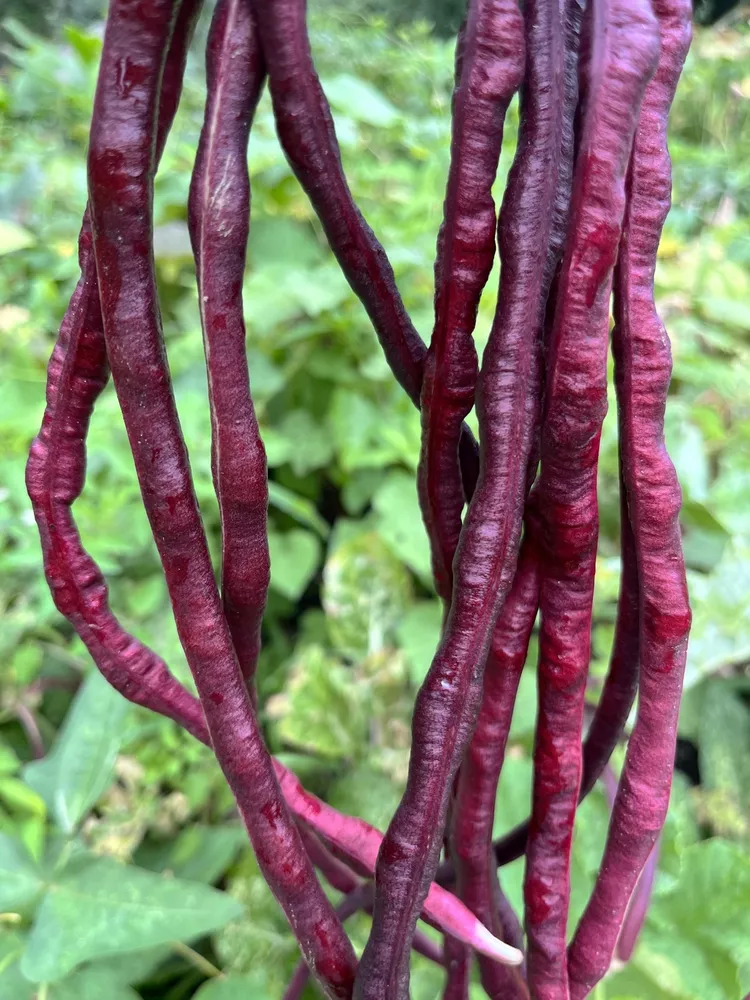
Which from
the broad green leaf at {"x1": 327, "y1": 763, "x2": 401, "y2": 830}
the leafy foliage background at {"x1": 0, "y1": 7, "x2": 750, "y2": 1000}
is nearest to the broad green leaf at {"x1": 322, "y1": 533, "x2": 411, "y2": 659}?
the leafy foliage background at {"x1": 0, "y1": 7, "x2": 750, "y2": 1000}

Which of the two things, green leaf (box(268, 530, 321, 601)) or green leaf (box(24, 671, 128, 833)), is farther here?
green leaf (box(268, 530, 321, 601))

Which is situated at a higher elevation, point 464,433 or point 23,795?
point 464,433

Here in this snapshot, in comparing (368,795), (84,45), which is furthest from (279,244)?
(368,795)

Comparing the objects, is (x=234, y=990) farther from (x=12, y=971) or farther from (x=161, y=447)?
(x=161, y=447)

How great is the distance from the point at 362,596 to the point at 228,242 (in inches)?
20.9

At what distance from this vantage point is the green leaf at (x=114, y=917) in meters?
0.36

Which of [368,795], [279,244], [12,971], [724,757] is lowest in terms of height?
[12,971]

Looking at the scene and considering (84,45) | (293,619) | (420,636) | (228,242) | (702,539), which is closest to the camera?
(228,242)

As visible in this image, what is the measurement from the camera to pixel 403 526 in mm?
640

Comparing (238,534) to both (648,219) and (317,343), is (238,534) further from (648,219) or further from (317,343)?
(317,343)

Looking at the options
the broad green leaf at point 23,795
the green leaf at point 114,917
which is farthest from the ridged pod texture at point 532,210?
the broad green leaf at point 23,795

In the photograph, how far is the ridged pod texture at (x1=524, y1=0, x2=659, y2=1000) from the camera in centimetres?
16

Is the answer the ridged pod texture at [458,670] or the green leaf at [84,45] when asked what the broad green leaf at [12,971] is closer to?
the ridged pod texture at [458,670]

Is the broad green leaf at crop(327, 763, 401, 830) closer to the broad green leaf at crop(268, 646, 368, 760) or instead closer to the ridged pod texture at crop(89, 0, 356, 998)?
the broad green leaf at crop(268, 646, 368, 760)
